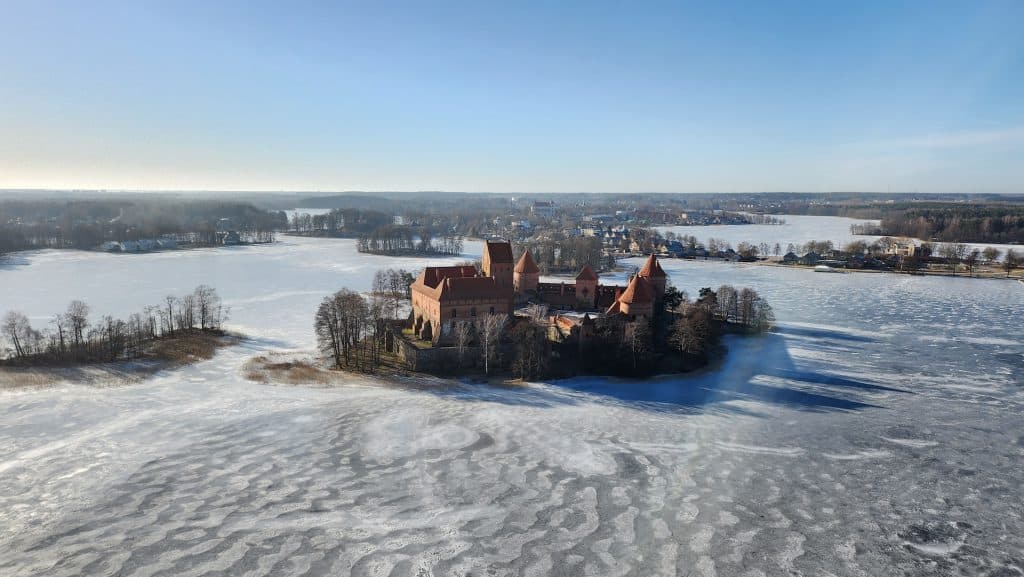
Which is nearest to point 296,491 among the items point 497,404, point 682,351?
point 497,404

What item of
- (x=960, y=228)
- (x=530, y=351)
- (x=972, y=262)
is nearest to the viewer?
(x=530, y=351)

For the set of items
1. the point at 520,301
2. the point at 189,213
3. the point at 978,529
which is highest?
the point at 189,213

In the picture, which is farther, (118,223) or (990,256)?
(118,223)

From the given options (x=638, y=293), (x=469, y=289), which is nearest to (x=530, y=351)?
(x=469, y=289)

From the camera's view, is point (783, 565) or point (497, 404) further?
point (497, 404)

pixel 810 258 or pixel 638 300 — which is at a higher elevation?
pixel 810 258

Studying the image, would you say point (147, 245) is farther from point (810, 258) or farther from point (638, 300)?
point (810, 258)

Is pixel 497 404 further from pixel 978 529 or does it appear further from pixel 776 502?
pixel 978 529
